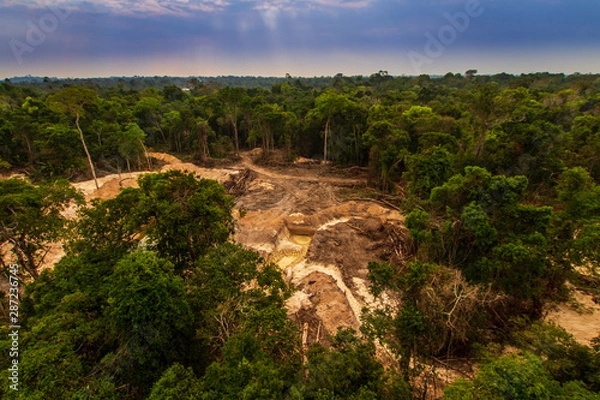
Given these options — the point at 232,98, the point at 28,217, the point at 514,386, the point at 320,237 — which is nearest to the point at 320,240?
the point at 320,237

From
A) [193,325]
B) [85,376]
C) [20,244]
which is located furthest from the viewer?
[20,244]

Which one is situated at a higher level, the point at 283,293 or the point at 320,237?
the point at 283,293

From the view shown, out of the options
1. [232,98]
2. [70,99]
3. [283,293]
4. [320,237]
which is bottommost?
[320,237]

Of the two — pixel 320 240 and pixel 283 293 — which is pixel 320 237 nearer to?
pixel 320 240

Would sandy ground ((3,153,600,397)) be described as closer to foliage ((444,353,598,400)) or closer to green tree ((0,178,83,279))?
foliage ((444,353,598,400))

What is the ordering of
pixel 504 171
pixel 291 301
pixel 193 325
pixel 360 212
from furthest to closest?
pixel 360 212 → pixel 504 171 → pixel 291 301 → pixel 193 325

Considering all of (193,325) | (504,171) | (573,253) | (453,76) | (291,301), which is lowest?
(291,301)

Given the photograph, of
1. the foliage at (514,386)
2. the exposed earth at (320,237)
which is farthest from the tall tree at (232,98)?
the foliage at (514,386)

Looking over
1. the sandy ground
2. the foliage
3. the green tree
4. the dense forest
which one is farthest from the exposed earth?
the foliage

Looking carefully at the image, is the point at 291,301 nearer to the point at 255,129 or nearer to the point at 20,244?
the point at 20,244

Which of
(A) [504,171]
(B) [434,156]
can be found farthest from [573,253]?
(A) [504,171]

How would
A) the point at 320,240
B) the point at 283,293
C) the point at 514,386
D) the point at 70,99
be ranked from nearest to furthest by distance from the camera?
1. the point at 514,386
2. the point at 283,293
3. the point at 320,240
4. the point at 70,99
